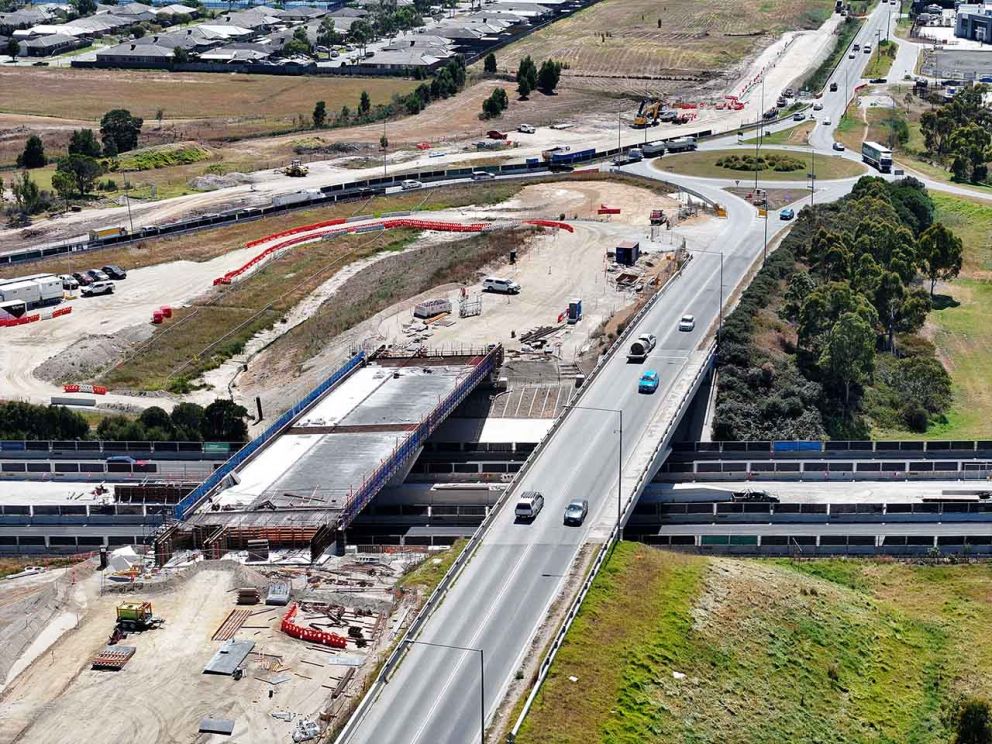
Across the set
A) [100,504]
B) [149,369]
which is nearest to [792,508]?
[100,504]

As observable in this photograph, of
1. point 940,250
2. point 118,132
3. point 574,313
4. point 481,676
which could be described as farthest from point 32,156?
point 481,676

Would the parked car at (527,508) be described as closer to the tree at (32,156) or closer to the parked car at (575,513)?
the parked car at (575,513)

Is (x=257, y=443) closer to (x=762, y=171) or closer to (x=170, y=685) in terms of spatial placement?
(x=170, y=685)

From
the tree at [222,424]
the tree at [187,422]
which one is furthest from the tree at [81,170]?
the tree at [222,424]

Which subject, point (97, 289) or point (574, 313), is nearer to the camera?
point (574, 313)

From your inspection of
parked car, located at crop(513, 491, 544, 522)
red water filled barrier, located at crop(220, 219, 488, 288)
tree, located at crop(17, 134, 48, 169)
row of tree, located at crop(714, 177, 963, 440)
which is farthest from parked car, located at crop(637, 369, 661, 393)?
tree, located at crop(17, 134, 48, 169)

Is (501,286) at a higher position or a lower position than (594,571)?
lower
